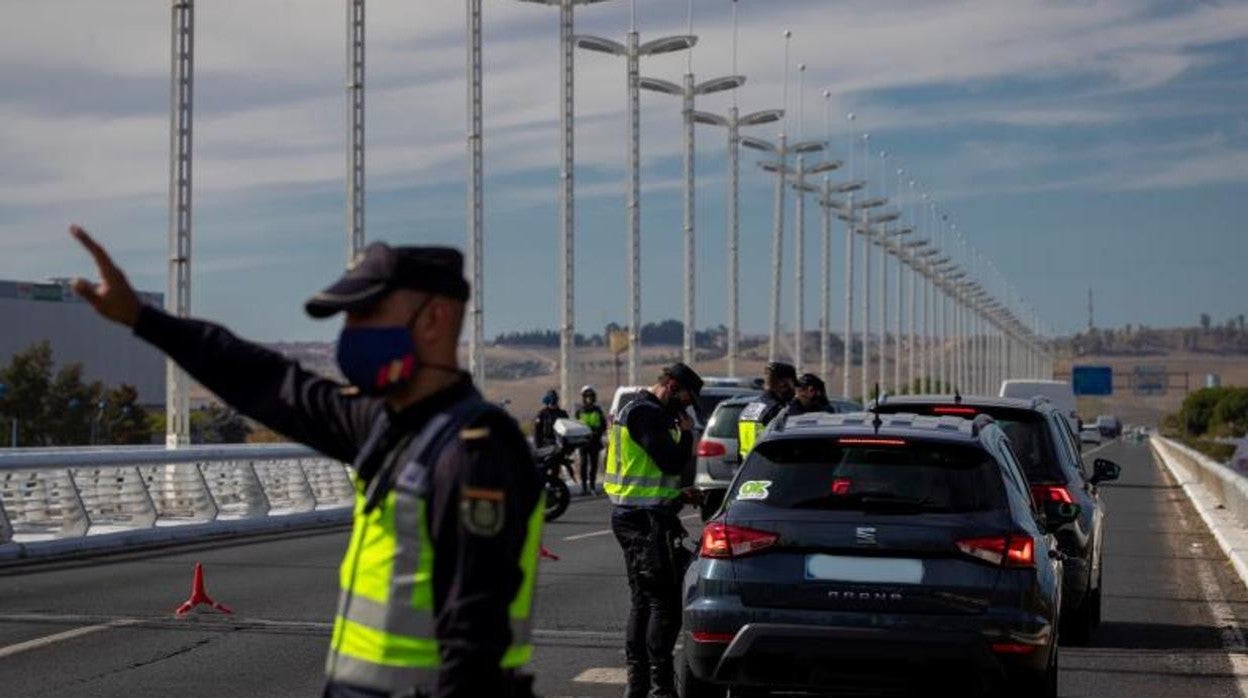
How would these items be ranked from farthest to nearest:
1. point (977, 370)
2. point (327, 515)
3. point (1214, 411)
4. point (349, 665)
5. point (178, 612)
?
1. point (977, 370)
2. point (1214, 411)
3. point (327, 515)
4. point (178, 612)
5. point (349, 665)

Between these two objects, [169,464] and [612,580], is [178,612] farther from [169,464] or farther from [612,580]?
[169,464]

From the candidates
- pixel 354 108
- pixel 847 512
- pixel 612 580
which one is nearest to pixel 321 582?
pixel 612 580

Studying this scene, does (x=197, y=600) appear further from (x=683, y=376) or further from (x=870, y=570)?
(x=870, y=570)

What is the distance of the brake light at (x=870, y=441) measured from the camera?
10.5 metres

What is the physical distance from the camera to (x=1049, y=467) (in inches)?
600

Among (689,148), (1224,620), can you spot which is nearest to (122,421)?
(689,148)

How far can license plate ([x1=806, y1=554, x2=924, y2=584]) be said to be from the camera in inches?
402

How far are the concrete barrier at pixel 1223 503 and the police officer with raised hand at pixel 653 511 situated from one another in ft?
35.5

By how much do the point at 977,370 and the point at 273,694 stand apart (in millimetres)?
187895

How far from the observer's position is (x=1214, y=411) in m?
156

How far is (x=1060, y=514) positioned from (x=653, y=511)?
2.99 meters

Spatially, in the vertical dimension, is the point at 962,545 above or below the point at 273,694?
above

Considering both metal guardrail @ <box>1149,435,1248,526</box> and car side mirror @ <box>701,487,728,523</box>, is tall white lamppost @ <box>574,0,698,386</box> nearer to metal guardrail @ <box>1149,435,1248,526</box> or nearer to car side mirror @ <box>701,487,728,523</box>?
metal guardrail @ <box>1149,435,1248,526</box>

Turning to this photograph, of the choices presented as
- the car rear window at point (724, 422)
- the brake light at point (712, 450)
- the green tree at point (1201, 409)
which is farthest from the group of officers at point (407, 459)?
the green tree at point (1201, 409)
